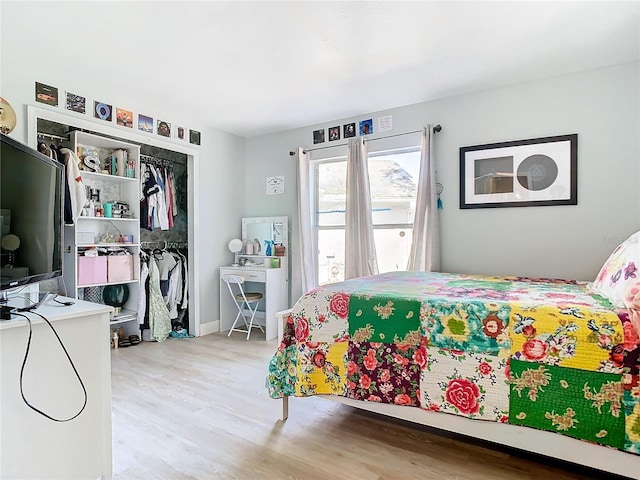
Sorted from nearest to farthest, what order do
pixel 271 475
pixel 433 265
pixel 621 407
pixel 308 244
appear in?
pixel 621 407 < pixel 271 475 < pixel 433 265 < pixel 308 244

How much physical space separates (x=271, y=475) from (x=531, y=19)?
2.78 meters

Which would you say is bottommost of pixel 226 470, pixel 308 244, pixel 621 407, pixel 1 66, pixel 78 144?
pixel 226 470

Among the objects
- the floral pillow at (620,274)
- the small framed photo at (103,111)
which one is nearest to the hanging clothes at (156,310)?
the small framed photo at (103,111)

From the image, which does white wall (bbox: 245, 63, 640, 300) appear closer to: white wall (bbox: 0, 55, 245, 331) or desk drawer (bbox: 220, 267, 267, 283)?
desk drawer (bbox: 220, 267, 267, 283)

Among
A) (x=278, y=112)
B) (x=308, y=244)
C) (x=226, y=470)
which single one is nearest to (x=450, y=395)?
(x=226, y=470)

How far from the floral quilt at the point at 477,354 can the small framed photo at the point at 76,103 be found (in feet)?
8.28

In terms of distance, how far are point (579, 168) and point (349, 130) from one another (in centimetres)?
206

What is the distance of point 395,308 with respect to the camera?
1788 mm

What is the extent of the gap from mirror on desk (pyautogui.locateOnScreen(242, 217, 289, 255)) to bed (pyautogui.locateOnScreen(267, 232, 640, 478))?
215 cm

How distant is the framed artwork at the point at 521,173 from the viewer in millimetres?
2791

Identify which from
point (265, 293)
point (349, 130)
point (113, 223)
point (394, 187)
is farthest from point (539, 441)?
point (113, 223)

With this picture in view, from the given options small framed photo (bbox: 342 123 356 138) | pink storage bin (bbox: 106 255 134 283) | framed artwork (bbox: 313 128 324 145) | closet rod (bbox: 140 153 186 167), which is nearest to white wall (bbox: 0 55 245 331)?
closet rod (bbox: 140 153 186 167)

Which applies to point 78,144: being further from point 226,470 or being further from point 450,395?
point 450,395

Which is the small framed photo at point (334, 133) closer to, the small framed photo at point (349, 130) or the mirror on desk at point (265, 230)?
the small framed photo at point (349, 130)
